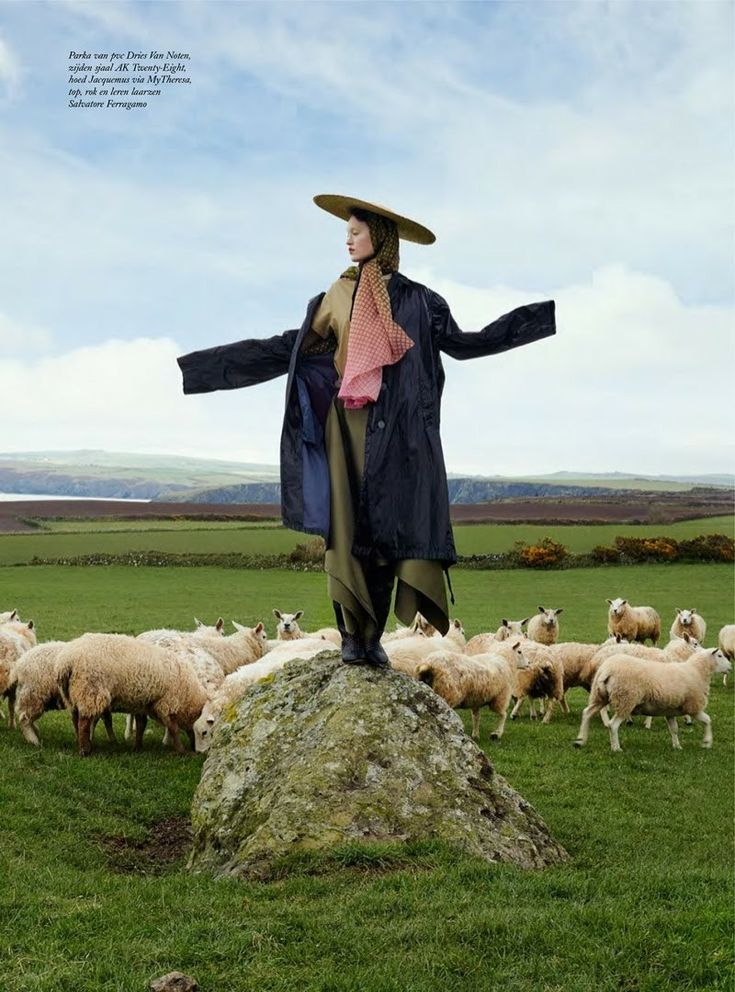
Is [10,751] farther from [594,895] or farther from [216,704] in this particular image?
[594,895]

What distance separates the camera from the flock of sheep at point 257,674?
432 inches

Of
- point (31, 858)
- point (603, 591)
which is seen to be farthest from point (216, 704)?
point (603, 591)

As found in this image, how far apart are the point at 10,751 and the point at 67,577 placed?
2351 centimetres

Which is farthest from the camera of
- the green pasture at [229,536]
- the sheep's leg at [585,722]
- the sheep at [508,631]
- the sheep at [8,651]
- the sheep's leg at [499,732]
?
the green pasture at [229,536]

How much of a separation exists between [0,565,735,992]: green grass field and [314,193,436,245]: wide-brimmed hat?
4.55 m

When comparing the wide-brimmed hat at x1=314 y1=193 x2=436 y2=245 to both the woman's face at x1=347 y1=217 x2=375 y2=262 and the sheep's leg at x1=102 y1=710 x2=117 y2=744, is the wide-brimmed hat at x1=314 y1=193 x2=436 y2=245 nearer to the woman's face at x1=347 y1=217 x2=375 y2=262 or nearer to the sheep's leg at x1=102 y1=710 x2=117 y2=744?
the woman's face at x1=347 y1=217 x2=375 y2=262

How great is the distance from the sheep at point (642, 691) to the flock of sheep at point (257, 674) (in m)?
0.02

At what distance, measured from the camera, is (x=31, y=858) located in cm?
719

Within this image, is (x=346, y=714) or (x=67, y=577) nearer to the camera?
(x=346, y=714)

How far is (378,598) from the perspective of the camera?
7.20m

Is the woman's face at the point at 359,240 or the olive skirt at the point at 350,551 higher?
the woman's face at the point at 359,240

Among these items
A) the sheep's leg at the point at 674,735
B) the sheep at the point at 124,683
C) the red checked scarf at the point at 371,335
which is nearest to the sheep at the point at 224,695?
the sheep at the point at 124,683

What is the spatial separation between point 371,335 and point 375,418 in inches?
24.1

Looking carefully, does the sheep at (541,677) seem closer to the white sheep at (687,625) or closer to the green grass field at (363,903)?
the green grass field at (363,903)
